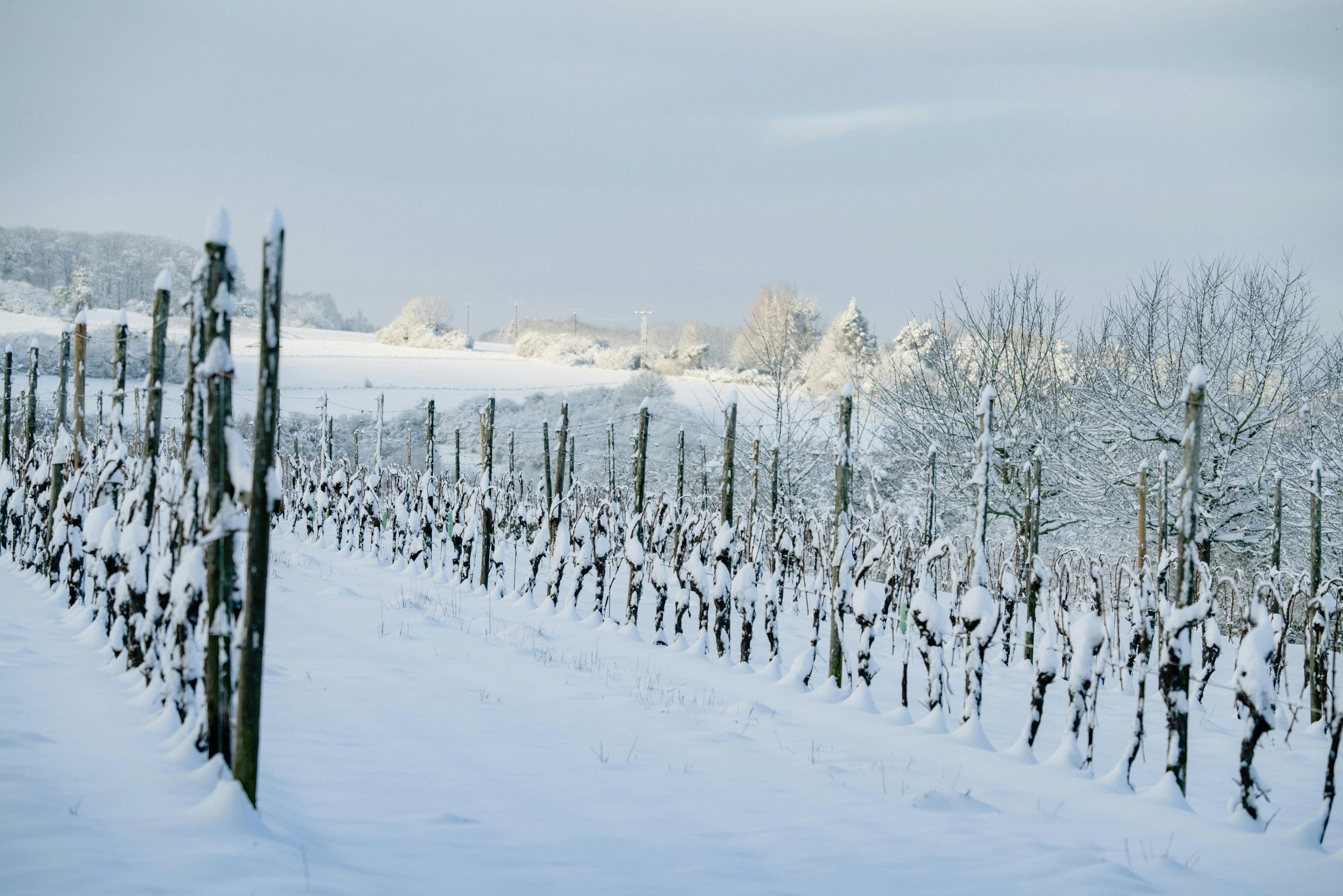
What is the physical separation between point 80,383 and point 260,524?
6.37 m

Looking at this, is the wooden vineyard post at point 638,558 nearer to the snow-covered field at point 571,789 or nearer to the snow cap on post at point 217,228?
the snow-covered field at point 571,789

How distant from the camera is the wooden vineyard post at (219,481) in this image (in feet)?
9.27

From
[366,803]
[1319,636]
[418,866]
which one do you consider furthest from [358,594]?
[1319,636]

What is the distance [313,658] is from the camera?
5.41m

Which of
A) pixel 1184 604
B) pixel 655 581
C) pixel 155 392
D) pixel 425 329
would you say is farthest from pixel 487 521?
pixel 425 329

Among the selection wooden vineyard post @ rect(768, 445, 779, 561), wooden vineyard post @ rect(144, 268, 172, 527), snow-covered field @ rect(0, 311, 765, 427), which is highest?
snow-covered field @ rect(0, 311, 765, 427)

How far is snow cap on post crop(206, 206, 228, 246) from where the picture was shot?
111 inches

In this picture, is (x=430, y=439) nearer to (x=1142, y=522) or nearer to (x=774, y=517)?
(x=774, y=517)

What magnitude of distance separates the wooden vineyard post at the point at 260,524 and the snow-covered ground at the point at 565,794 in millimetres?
154

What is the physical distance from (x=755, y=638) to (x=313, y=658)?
4.59 meters

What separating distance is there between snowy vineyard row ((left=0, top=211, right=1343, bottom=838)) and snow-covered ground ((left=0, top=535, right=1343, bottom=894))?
0.83ft

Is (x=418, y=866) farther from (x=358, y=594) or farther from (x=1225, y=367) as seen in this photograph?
(x=1225, y=367)

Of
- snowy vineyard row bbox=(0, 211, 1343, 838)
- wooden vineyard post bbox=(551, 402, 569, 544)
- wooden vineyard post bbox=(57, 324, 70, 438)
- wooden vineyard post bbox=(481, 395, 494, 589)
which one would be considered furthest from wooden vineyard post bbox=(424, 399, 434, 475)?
wooden vineyard post bbox=(57, 324, 70, 438)

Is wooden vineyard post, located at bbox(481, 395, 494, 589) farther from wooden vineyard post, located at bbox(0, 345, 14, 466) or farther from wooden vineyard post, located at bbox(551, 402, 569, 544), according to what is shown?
wooden vineyard post, located at bbox(0, 345, 14, 466)
